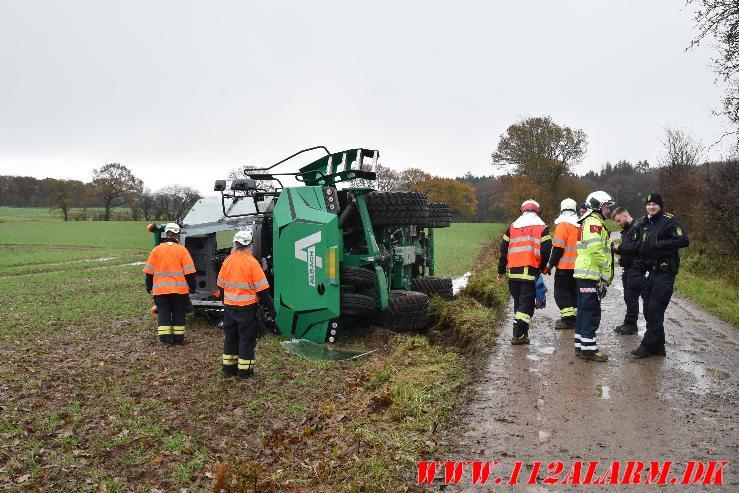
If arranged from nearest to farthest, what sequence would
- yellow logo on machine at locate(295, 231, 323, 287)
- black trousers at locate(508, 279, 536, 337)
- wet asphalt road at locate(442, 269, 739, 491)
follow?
wet asphalt road at locate(442, 269, 739, 491)
black trousers at locate(508, 279, 536, 337)
yellow logo on machine at locate(295, 231, 323, 287)

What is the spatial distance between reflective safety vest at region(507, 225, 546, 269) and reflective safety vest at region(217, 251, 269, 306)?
3189 millimetres

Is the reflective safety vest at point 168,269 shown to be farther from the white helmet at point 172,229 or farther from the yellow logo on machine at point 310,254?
the yellow logo on machine at point 310,254

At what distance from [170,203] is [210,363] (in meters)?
54.3

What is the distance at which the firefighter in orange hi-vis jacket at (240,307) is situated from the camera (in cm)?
665

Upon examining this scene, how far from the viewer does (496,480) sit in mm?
3846

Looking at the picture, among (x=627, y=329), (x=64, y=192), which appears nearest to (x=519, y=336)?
(x=627, y=329)

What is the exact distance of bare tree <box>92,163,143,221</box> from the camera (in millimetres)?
68000

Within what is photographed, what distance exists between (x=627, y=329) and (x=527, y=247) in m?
2.02

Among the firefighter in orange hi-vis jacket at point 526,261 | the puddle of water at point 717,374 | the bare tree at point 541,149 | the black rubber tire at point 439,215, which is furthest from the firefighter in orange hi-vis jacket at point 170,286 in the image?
the bare tree at point 541,149

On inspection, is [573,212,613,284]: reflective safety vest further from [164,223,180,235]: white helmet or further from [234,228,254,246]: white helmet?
[164,223,180,235]: white helmet

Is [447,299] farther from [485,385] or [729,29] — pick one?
[729,29]

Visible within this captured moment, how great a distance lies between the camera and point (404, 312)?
27.4ft

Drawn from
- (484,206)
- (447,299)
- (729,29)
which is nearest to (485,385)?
(447,299)

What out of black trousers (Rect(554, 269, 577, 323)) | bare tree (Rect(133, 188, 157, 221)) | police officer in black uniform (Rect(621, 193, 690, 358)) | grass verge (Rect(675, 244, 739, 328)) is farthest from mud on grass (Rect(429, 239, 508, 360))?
bare tree (Rect(133, 188, 157, 221))
